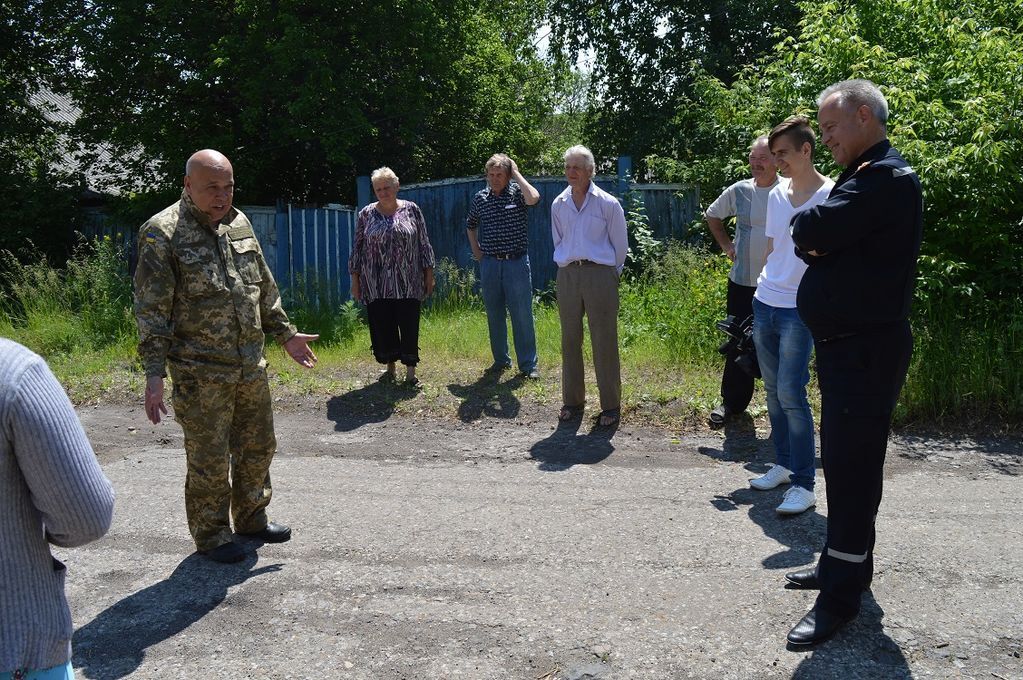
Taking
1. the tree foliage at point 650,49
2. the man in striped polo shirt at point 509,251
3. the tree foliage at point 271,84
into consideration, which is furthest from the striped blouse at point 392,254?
the tree foliage at point 650,49

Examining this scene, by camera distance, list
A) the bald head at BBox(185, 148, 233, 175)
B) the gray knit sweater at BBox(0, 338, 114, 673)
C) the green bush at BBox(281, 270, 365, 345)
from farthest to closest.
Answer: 1. the green bush at BBox(281, 270, 365, 345)
2. the bald head at BBox(185, 148, 233, 175)
3. the gray knit sweater at BBox(0, 338, 114, 673)

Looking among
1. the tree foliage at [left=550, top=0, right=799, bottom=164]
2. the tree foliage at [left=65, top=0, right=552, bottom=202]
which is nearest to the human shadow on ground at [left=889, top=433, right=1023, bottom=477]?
the tree foliage at [left=65, top=0, right=552, bottom=202]

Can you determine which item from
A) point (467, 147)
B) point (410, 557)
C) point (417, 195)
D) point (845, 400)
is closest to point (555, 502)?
point (410, 557)

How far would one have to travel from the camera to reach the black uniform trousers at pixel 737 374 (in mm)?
6555

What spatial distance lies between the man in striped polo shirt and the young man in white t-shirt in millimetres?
3371

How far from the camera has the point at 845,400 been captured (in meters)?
3.58

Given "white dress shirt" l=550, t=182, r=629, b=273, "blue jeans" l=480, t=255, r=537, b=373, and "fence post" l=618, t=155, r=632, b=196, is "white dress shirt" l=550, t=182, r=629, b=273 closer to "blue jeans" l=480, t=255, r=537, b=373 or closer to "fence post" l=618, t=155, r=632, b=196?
"blue jeans" l=480, t=255, r=537, b=373

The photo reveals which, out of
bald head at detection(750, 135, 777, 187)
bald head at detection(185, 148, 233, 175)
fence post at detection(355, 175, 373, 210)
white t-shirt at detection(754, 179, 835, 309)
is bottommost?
white t-shirt at detection(754, 179, 835, 309)

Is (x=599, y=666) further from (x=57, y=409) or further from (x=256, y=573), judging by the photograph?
(x=57, y=409)

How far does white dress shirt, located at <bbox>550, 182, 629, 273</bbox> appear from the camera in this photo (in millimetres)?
6914

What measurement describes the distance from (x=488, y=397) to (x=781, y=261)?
3.43 metres

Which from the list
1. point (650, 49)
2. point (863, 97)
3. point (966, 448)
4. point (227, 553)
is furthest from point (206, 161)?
point (650, 49)

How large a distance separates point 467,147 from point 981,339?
1175cm

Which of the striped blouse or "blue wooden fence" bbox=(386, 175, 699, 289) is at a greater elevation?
"blue wooden fence" bbox=(386, 175, 699, 289)
